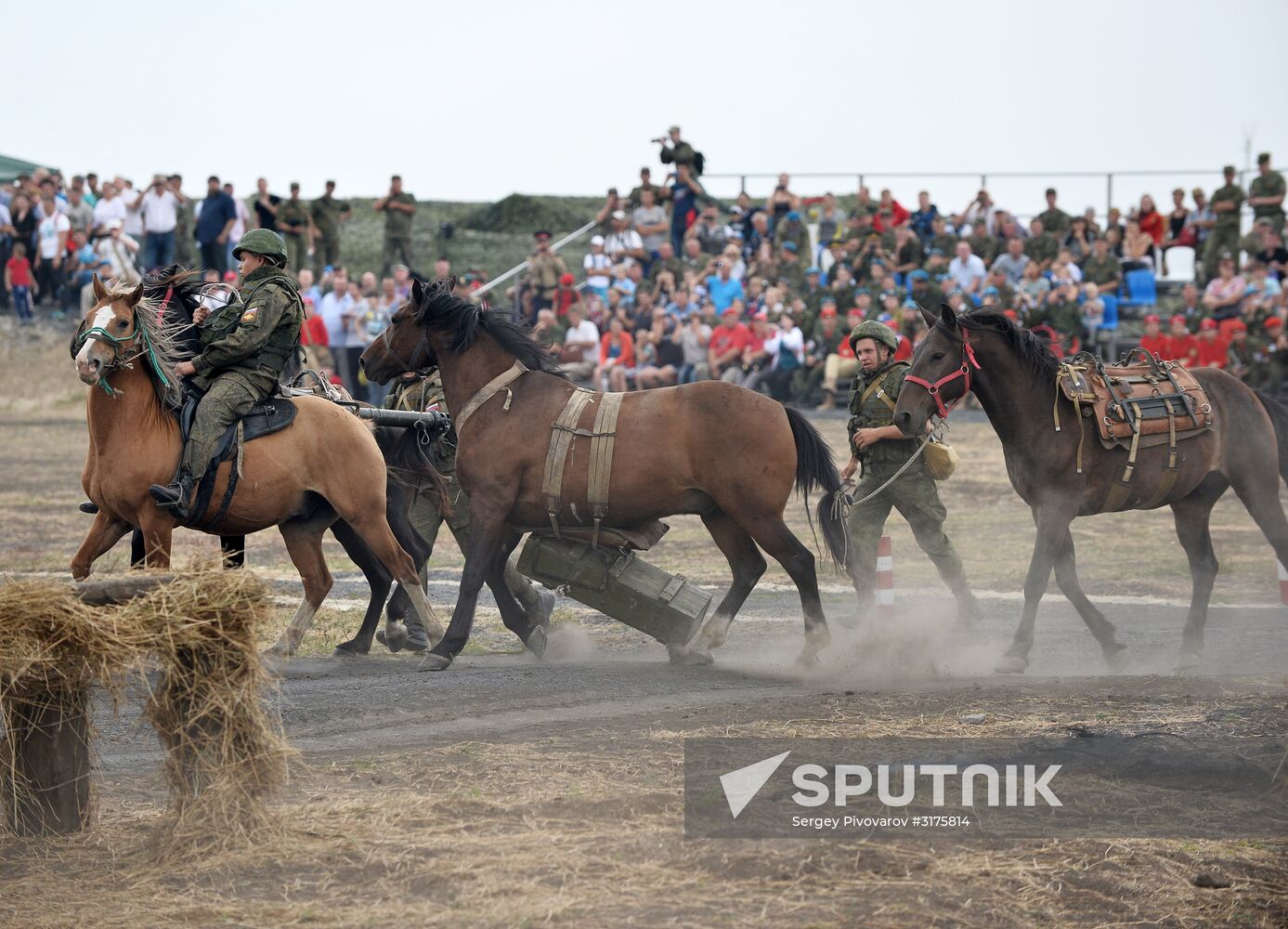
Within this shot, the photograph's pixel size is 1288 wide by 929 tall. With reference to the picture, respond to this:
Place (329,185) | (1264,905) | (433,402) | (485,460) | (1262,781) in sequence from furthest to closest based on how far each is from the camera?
(329,185) < (433,402) < (485,460) < (1262,781) < (1264,905)

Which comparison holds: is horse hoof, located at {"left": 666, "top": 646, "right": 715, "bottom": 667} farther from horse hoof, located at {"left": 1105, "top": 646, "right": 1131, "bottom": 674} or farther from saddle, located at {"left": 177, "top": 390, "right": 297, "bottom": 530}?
saddle, located at {"left": 177, "top": 390, "right": 297, "bottom": 530}

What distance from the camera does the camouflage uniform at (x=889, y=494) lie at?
10312 millimetres

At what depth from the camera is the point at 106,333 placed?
8461 millimetres

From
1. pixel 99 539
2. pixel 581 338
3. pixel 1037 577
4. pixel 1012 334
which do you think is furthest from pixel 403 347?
pixel 581 338

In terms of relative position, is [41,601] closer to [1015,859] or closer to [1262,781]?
[1015,859]

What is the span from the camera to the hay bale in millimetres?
5609

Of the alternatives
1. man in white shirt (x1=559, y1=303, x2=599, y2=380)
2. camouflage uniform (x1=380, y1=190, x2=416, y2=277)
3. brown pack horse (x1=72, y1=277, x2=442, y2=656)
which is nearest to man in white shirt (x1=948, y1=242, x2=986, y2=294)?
man in white shirt (x1=559, y1=303, x2=599, y2=380)

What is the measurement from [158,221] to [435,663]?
19.4m

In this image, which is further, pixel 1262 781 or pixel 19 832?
pixel 1262 781

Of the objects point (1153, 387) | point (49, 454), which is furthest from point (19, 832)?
point (49, 454)

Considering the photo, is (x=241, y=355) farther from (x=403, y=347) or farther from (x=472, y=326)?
(x=472, y=326)

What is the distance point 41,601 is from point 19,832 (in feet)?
3.52

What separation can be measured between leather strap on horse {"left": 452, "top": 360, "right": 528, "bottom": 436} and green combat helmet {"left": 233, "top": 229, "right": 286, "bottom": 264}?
61.2 inches

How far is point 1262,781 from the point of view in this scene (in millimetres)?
6441
